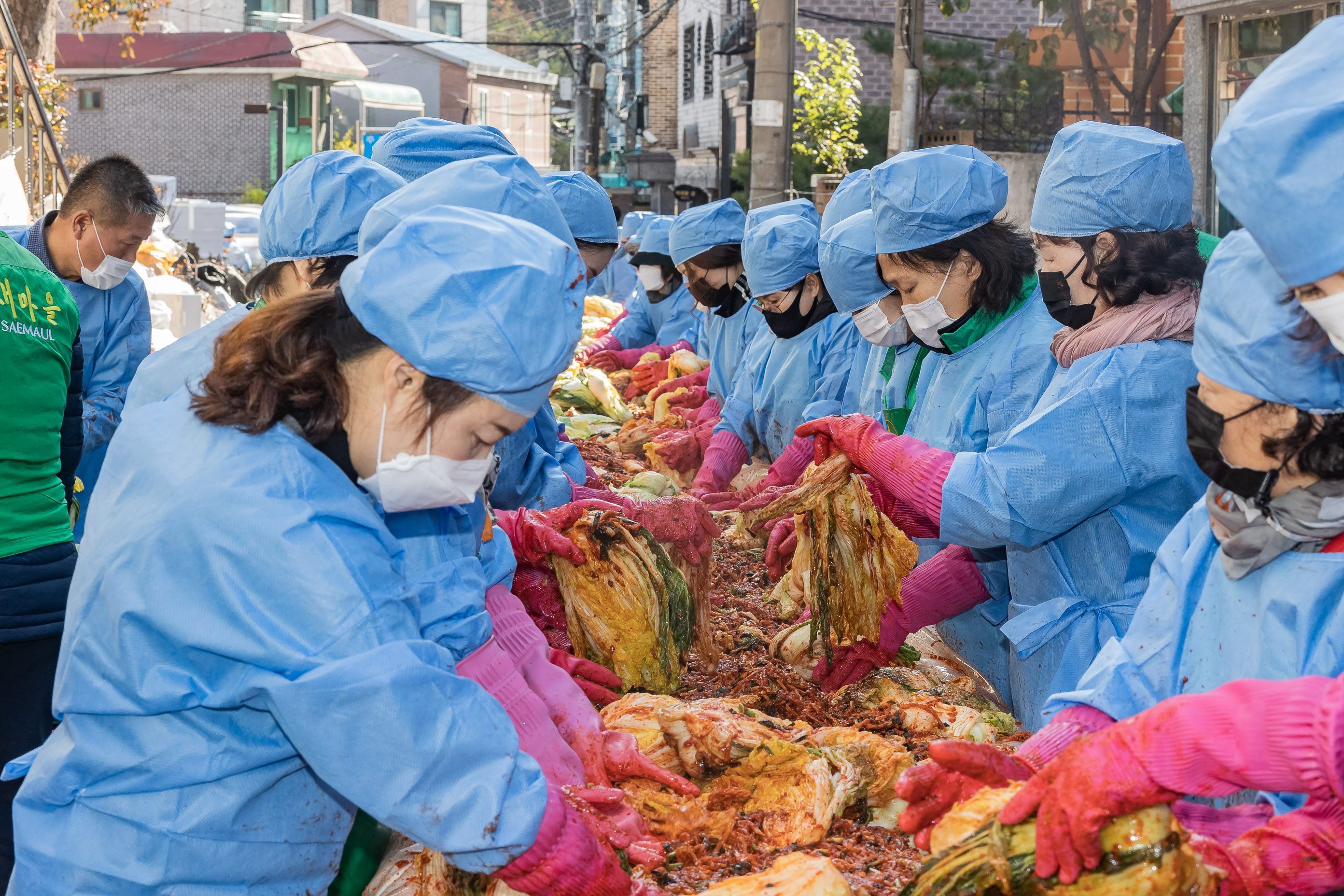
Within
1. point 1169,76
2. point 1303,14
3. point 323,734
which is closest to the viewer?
point 323,734

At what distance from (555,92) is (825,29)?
35288 millimetres

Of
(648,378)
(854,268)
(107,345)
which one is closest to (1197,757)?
(854,268)

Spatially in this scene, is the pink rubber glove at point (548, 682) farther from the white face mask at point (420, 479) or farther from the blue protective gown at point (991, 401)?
the blue protective gown at point (991, 401)

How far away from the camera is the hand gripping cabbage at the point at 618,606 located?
3.19 metres

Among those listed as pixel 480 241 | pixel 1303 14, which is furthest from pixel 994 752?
pixel 1303 14

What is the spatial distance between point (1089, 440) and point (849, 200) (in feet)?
8.80

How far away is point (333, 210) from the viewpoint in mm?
3242

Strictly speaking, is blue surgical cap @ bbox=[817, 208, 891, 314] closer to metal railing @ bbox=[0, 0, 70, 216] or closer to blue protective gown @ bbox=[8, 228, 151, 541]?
blue protective gown @ bbox=[8, 228, 151, 541]

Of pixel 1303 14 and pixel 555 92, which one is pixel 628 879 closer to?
pixel 1303 14

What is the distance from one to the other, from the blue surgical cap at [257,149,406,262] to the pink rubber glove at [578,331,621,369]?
558 cm

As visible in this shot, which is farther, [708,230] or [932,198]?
[708,230]

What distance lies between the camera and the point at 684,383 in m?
7.80

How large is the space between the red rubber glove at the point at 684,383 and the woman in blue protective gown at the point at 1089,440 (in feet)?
14.3

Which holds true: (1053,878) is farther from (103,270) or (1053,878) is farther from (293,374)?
(103,270)
